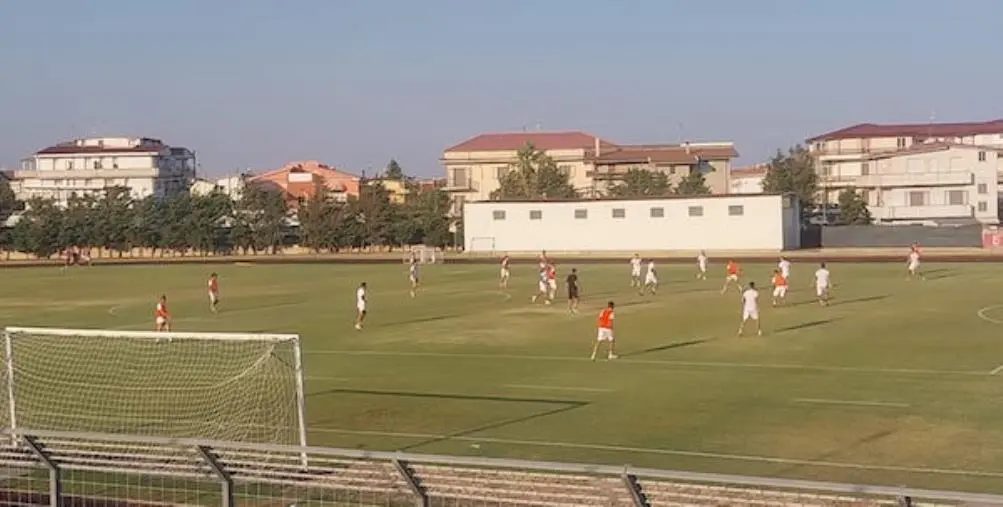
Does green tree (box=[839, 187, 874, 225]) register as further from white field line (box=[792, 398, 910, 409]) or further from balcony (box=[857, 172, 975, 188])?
white field line (box=[792, 398, 910, 409])

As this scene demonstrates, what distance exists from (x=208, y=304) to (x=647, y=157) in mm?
88747

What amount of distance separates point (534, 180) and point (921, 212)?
40.2m

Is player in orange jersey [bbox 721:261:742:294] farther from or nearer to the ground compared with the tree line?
nearer to the ground

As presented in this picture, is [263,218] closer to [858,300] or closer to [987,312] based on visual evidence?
[858,300]

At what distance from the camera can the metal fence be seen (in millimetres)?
9438

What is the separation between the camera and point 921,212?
119 meters

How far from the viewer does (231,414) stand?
76.8 ft

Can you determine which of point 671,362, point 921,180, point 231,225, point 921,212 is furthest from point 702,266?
point 231,225

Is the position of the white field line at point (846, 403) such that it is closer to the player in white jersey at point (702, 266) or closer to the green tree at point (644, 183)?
the player in white jersey at point (702, 266)

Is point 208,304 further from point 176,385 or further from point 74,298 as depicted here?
point 176,385

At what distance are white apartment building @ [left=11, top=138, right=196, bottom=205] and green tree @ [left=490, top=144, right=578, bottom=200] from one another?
5196cm

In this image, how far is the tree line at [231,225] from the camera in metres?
115

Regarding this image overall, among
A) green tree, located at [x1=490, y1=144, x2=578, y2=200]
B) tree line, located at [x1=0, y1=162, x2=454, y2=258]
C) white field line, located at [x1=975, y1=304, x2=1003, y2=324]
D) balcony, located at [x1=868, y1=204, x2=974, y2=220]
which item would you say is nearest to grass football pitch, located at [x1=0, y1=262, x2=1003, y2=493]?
white field line, located at [x1=975, y1=304, x2=1003, y2=324]

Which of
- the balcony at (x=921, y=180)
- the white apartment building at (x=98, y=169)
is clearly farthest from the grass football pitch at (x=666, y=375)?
the white apartment building at (x=98, y=169)
